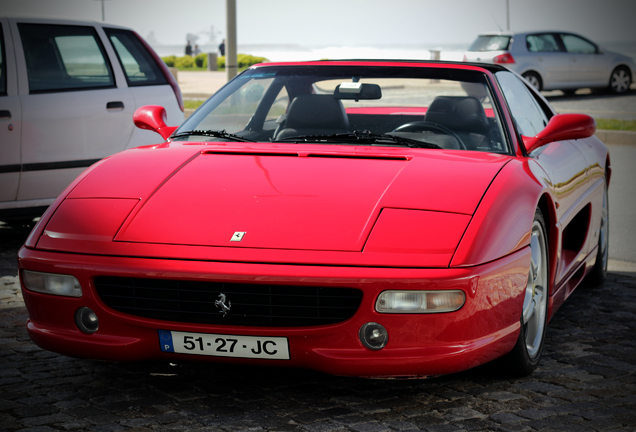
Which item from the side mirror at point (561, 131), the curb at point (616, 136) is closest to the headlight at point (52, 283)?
the side mirror at point (561, 131)

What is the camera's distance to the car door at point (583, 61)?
20641 millimetres

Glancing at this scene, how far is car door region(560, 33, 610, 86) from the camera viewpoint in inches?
813

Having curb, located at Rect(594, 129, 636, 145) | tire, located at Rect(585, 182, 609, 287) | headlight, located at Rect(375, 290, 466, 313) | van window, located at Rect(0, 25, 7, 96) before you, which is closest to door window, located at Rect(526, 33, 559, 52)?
curb, located at Rect(594, 129, 636, 145)

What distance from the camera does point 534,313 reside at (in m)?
3.62

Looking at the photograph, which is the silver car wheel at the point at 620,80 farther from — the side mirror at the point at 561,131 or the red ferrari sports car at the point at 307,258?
the red ferrari sports car at the point at 307,258

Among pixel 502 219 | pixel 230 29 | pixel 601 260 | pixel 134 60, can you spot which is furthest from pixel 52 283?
pixel 230 29

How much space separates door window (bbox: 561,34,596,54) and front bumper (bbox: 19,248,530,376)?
1896 centimetres

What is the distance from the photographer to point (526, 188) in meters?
3.35

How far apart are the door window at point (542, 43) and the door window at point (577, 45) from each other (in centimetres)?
29

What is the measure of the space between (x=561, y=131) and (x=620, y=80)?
745 inches

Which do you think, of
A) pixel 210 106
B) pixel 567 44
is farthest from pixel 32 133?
pixel 567 44

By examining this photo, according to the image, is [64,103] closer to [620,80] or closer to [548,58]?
[548,58]

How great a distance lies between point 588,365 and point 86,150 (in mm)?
4291

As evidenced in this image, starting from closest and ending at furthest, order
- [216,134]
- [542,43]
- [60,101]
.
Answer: [216,134]
[60,101]
[542,43]
